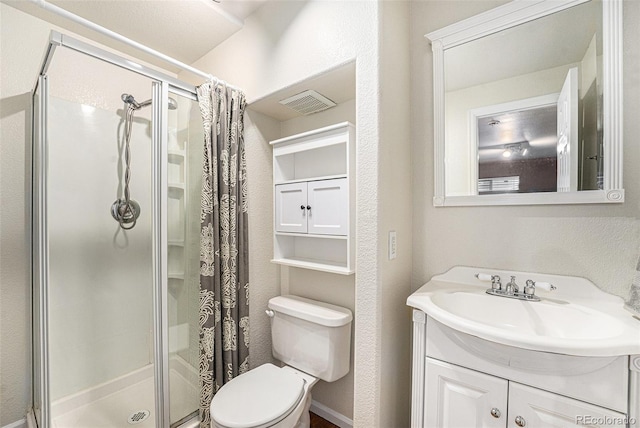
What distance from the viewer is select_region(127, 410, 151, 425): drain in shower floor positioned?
1.43m

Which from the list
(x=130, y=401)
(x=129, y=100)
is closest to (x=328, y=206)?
(x=129, y=100)

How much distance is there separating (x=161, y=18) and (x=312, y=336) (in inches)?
82.6

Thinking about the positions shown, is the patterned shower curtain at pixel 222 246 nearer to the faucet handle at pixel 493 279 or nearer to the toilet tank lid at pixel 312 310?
the toilet tank lid at pixel 312 310

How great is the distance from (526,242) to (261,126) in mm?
1606

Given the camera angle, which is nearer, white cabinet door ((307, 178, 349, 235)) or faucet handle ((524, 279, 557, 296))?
faucet handle ((524, 279, 557, 296))

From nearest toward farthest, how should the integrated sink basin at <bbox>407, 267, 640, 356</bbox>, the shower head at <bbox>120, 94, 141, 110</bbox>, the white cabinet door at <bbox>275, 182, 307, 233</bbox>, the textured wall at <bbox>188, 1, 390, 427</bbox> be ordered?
1. the integrated sink basin at <bbox>407, 267, 640, 356</bbox>
2. the textured wall at <bbox>188, 1, 390, 427</bbox>
3. the shower head at <bbox>120, 94, 141, 110</bbox>
4. the white cabinet door at <bbox>275, 182, 307, 233</bbox>

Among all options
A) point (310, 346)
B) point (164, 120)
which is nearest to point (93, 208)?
point (164, 120)

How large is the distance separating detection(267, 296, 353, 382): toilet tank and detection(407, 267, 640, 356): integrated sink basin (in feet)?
1.66

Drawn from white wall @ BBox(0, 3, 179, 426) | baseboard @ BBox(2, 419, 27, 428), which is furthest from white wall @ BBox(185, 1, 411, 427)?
baseboard @ BBox(2, 419, 27, 428)

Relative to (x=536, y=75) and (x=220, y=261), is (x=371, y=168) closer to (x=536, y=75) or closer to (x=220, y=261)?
(x=536, y=75)

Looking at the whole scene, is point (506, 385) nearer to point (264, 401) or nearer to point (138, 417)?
point (264, 401)

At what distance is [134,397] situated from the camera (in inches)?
57.2

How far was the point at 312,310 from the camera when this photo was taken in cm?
155

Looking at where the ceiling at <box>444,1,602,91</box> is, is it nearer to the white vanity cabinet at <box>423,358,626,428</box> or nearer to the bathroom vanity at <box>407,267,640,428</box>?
the bathroom vanity at <box>407,267,640,428</box>
